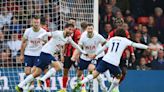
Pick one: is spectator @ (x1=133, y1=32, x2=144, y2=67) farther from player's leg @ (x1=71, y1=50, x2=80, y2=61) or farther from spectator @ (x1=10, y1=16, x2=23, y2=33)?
spectator @ (x1=10, y1=16, x2=23, y2=33)

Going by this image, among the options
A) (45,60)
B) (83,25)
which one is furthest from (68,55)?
(45,60)

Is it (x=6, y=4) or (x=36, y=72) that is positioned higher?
(x=6, y=4)

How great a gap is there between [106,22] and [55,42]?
15.1ft

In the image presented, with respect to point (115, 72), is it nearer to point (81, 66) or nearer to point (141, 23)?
point (81, 66)

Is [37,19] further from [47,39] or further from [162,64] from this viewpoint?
[162,64]

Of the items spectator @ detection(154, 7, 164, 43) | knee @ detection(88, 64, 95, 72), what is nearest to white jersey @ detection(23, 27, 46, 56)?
knee @ detection(88, 64, 95, 72)

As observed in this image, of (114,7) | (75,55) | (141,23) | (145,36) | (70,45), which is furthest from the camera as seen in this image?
(114,7)

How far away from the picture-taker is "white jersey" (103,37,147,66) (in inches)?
590

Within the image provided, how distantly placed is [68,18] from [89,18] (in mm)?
591

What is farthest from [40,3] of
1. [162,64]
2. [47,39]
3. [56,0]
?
[162,64]

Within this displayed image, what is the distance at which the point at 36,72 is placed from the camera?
16.4 metres

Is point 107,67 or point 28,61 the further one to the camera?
point 28,61

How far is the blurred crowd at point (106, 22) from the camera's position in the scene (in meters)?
19.1

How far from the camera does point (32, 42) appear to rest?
56.5ft
